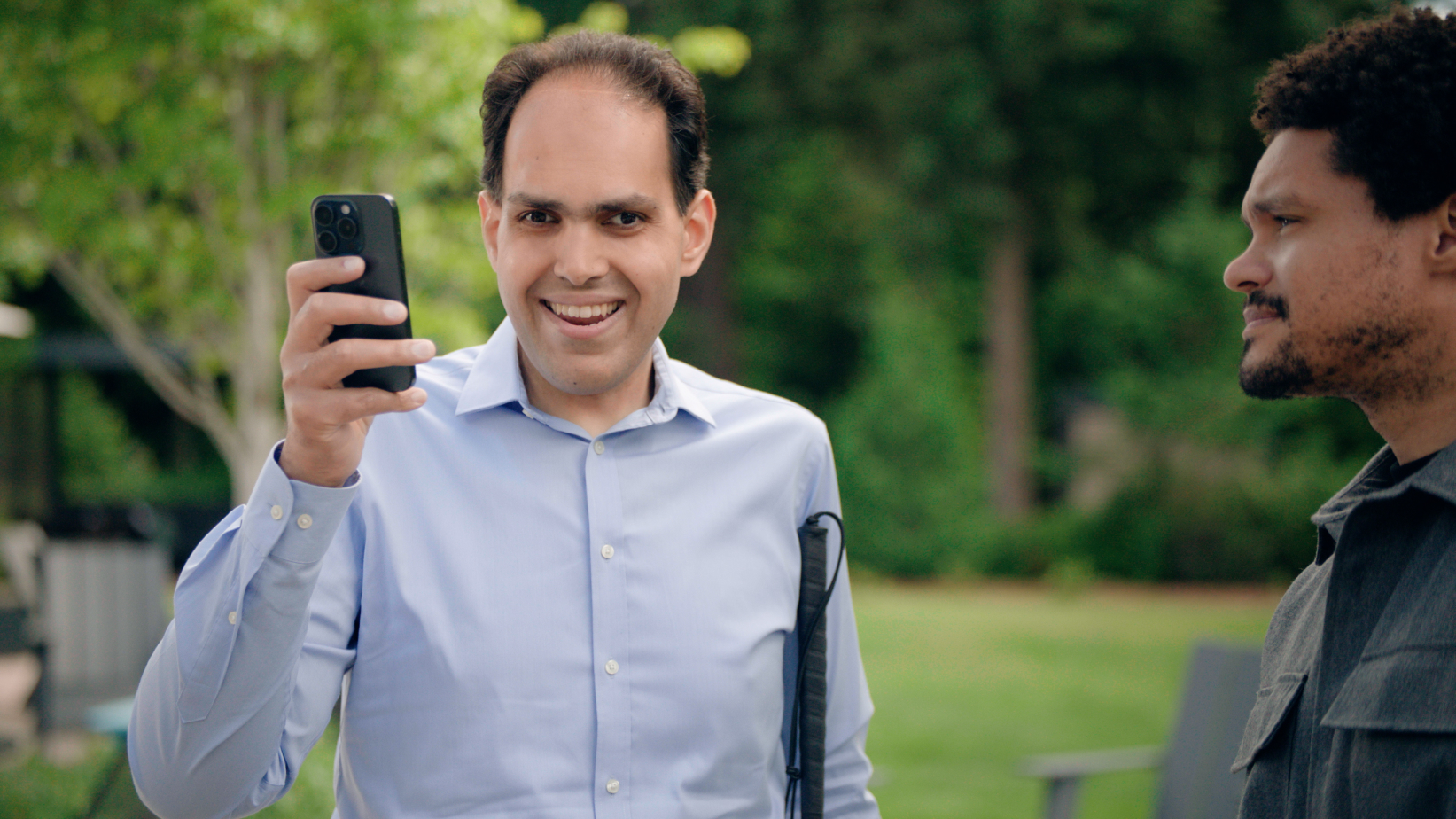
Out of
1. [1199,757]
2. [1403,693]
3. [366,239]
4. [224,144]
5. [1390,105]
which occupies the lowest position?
[1199,757]

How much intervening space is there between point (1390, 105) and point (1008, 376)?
18.4 metres

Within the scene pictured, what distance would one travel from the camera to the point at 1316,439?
16.8 m

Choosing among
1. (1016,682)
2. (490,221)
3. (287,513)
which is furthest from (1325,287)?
(1016,682)

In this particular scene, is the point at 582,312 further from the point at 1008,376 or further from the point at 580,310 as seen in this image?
the point at 1008,376

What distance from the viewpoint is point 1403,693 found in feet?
4.64

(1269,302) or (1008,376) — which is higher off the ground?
(1269,302)

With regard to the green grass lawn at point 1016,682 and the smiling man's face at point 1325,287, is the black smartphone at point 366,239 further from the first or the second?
the green grass lawn at point 1016,682

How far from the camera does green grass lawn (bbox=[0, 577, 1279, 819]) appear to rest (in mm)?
6355

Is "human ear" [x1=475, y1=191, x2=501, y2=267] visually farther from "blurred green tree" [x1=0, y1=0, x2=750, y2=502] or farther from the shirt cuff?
"blurred green tree" [x1=0, y1=0, x2=750, y2=502]

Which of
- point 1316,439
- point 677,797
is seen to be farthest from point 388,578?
point 1316,439

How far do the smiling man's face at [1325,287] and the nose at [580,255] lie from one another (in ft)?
3.10

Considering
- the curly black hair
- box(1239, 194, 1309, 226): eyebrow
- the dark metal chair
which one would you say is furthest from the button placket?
the dark metal chair

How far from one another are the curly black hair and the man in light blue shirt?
0.95 meters

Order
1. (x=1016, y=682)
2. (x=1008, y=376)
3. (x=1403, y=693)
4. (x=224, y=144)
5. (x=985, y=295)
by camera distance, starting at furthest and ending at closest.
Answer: (x=985, y=295) < (x=1008, y=376) < (x=1016, y=682) < (x=224, y=144) < (x=1403, y=693)
